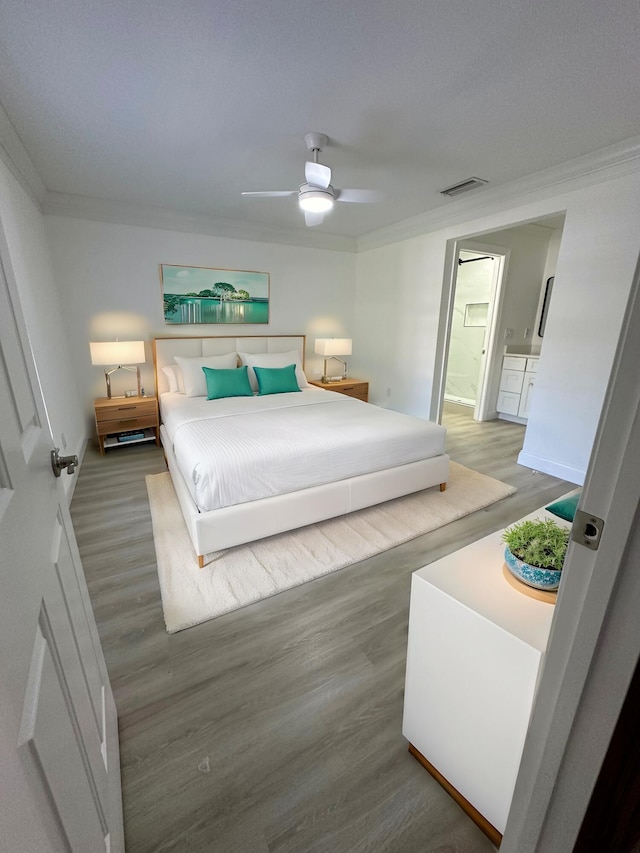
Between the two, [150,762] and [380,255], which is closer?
[150,762]

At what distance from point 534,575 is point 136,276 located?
4.49m

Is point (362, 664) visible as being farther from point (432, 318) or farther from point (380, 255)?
point (380, 255)

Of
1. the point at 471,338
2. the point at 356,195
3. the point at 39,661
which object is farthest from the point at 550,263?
Result: the point at 39,661

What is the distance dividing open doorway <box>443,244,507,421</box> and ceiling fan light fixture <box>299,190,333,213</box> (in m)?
3.33

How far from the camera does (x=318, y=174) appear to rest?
239 centimetres

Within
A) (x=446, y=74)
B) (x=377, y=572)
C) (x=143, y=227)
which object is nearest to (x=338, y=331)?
(x=143, y=227)

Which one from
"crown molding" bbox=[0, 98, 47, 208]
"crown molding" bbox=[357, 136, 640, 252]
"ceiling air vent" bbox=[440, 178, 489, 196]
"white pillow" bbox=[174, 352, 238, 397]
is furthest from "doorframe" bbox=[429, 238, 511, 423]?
"crown molding" bbox=[0, 98, 47, 208]

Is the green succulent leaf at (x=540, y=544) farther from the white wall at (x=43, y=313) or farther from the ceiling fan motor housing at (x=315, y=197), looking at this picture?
the white wall at (x=43, y=313)

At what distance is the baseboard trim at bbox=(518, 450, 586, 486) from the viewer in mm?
3336

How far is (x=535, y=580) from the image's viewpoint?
1.01 meters

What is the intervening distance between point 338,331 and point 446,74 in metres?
3.73

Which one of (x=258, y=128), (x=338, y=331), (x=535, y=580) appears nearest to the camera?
(x=535, y=580)

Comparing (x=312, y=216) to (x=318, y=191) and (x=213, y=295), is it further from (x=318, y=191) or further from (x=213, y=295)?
(x=213, y=295)

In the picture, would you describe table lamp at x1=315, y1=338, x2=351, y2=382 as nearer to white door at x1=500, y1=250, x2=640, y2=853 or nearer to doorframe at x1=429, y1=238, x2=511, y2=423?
doorframe at x1=429, y1=238, x2=511, y2=423
